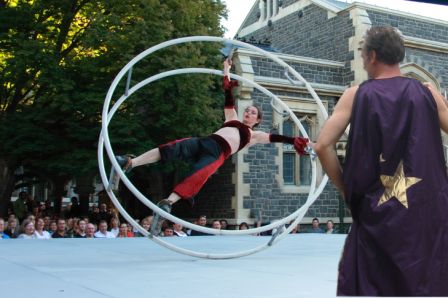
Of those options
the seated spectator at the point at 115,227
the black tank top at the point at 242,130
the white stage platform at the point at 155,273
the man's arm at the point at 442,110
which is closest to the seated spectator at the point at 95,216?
the seated spectator at the point at 115,227

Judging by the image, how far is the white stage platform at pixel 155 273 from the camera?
4324mm

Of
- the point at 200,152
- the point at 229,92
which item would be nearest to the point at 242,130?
the point at 229,92

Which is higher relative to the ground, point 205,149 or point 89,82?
point 89,82

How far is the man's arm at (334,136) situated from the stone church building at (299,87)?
15114mm

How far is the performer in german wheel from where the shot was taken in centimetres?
657

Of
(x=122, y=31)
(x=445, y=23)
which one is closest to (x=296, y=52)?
(x=445, y=23)

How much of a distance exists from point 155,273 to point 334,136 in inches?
142

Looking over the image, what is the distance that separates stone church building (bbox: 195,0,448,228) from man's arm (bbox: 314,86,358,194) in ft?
49.6

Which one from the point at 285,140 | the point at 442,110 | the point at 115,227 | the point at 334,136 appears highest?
the point at 285,140

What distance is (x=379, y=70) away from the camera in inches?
102

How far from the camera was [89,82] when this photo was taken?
15953 mm

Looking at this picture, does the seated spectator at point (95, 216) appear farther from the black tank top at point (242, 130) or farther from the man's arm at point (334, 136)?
the man's arm at point (334, 136)

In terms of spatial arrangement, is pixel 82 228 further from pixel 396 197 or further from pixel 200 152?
pixel 396 197

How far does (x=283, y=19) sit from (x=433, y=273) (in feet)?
76.0
